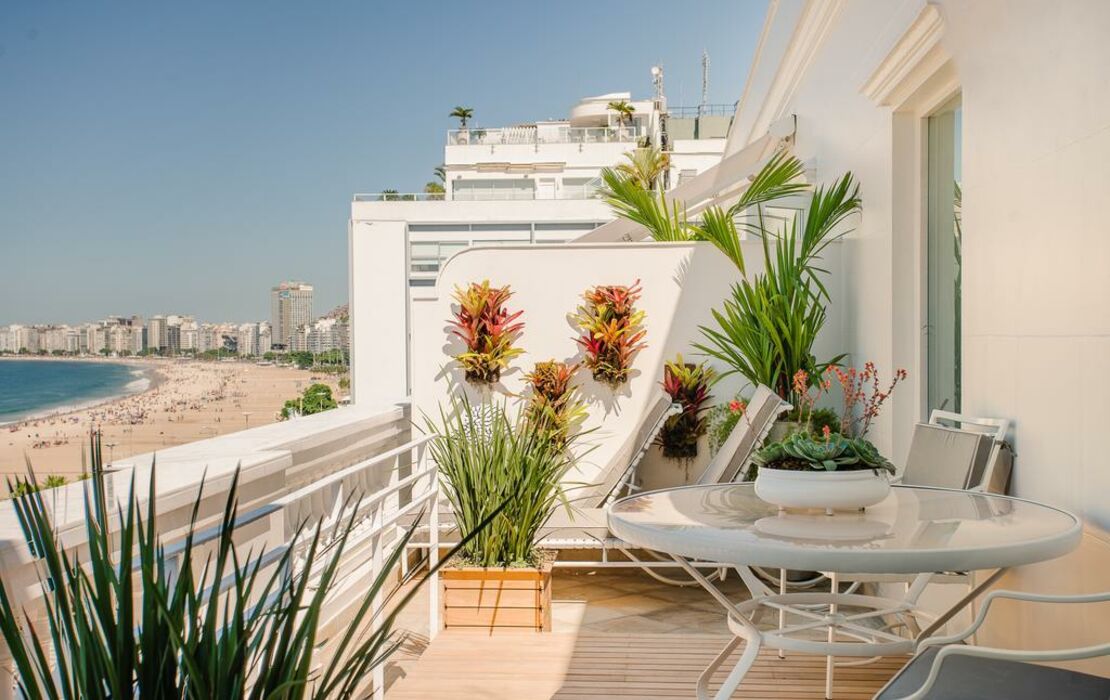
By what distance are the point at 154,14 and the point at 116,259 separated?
14.7m

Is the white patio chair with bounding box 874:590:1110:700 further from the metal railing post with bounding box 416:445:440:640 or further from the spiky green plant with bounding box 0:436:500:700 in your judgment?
the metal railing post with bounding box 416:445:440:640

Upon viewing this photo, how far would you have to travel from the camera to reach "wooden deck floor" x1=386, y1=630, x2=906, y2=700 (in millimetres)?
3211

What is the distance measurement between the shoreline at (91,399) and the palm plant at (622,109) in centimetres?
3438

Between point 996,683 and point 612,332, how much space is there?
168 inches

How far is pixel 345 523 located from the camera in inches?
180

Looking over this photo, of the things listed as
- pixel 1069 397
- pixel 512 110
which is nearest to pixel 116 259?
pixel 512 110

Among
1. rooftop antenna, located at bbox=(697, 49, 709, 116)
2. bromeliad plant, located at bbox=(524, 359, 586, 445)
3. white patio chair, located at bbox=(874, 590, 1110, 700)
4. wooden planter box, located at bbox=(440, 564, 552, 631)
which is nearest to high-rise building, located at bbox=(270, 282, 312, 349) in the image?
bromeliad plant, located at bbox=(524, 359, 586, 445)

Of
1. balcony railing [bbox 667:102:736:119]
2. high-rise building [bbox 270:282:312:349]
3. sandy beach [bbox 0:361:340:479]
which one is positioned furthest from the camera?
balcony railing [bbox 667:102:736:119]

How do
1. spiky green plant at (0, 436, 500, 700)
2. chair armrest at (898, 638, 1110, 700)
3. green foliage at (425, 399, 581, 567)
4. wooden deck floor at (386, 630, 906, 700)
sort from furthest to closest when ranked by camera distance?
1. green foliage at (425, 399, 581, 567)
2. wooden deck floor at (386, 630, 906, 700)
3. chair armrest at (898, 638, 1110, 700)
4. spiky green plant at (0, 436, 500, 700)

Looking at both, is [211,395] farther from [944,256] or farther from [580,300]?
[944,256]

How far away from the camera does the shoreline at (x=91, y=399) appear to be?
1907 mm

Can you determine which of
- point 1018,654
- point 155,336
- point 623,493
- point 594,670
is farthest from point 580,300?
point 1018,654

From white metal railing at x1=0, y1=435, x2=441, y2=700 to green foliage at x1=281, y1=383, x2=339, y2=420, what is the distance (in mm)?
2035

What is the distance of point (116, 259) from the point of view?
145 ft
